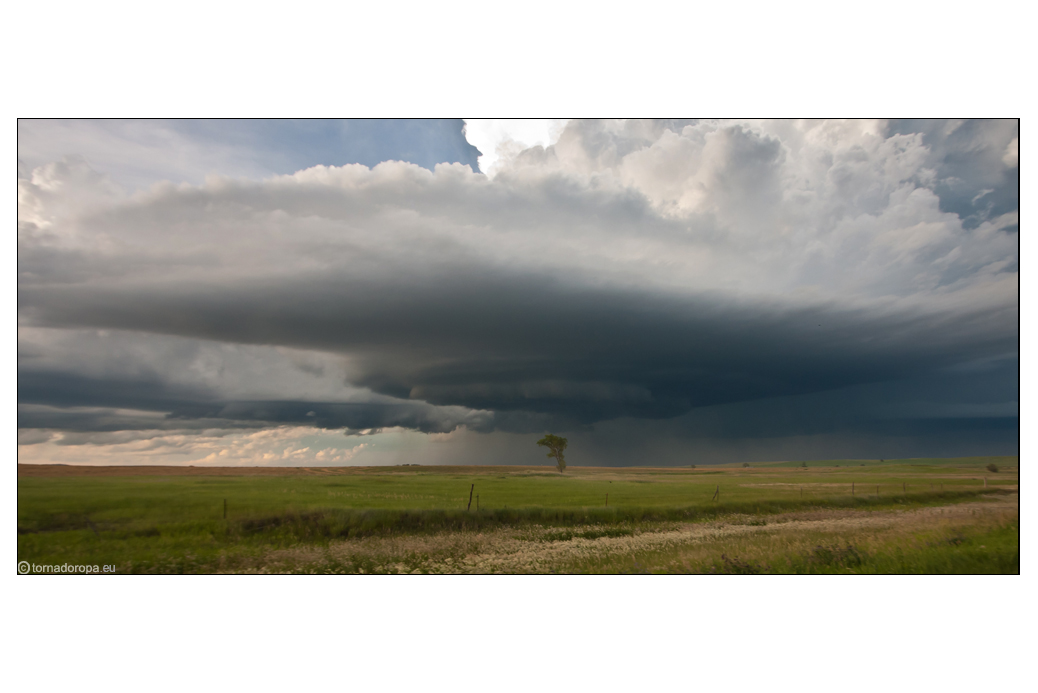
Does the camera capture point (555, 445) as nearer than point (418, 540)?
No

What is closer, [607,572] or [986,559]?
[986,559]

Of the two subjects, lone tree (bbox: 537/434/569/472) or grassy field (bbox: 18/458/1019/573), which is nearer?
grassy field (bbox: 18/458/1019/573)

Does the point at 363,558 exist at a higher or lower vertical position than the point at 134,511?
lower

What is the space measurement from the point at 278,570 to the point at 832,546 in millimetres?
23752

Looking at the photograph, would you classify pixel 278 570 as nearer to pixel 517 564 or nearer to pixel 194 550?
pixel 194 550

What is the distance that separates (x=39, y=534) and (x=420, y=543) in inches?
643

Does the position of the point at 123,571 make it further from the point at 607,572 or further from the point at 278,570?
the point at 607,572

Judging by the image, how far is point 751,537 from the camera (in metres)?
26.7

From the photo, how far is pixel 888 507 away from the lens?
163 ft

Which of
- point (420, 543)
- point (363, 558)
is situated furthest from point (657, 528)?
point (363, 558)

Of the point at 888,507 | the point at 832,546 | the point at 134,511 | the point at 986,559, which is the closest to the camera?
the point at 986,559

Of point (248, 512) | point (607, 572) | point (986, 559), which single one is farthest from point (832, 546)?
point (248, 512)

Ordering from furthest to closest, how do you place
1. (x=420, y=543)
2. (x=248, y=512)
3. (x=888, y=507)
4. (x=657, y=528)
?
(x=888, y=507), (x=657, y=528), (x=248, y=512), (x=420, y=543)

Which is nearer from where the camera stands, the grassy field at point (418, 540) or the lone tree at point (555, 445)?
the grassy field at point (418, 540)
